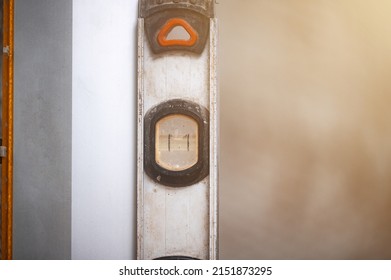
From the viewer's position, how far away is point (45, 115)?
6.23ft

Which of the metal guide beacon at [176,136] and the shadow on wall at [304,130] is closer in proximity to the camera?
the metal guide beacon at [176,136]

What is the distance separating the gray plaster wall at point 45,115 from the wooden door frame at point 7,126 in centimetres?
5

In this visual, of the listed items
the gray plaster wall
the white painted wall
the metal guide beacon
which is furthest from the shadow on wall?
the gray plaster wall

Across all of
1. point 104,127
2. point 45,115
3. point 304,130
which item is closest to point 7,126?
point 45,115

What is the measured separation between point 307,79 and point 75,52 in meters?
1.47

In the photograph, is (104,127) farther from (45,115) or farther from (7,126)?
(7,126)

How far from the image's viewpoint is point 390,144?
6.40ft

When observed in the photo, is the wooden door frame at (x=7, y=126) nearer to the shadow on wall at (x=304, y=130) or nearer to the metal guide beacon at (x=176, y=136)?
the metal guide beacon at (x=176, y=136)

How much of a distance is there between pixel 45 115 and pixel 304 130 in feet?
5.35

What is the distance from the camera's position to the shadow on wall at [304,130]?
1993mm

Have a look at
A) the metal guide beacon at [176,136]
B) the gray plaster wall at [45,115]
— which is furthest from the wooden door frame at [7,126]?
the metal guide beacon at [176,136]
